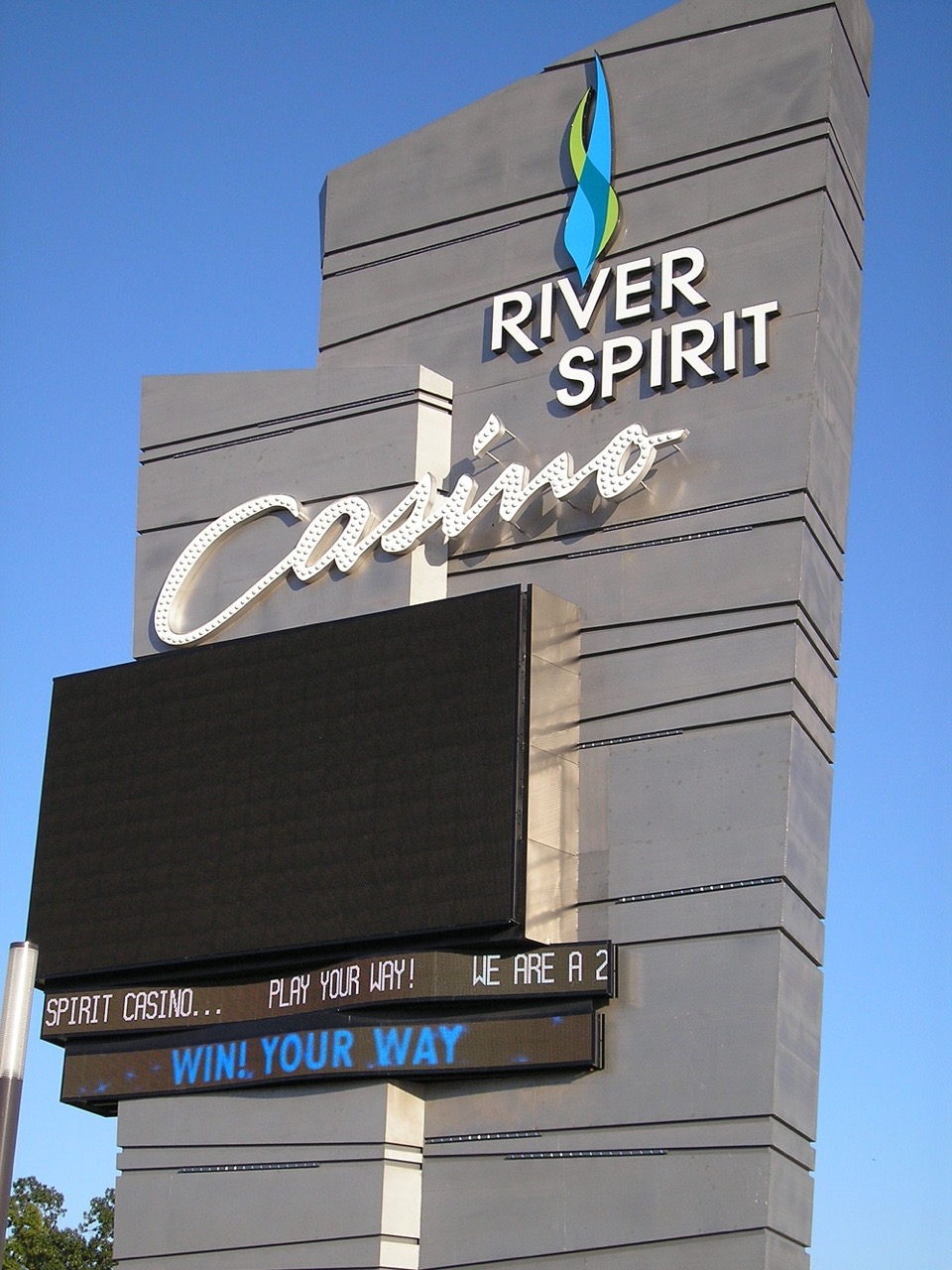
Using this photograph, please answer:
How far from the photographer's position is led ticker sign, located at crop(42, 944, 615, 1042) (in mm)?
22047

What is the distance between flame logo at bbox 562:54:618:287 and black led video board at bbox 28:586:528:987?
568 centimetres

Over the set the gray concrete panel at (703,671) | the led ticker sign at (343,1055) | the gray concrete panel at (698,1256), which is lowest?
the gray concrete panel at (698,1256)

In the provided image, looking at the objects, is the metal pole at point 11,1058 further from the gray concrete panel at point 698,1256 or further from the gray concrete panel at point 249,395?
the gray concrete panel at point 249,395

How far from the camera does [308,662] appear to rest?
2472 centimetres

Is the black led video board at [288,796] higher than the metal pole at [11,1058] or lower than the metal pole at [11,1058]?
higher

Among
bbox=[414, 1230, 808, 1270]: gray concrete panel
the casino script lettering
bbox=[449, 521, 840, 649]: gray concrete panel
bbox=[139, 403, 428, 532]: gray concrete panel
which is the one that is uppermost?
bbox=[139, 403, 428, 532]: gray concrete panel

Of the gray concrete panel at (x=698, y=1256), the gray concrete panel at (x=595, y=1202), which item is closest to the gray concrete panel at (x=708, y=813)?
the gray concrete panel at (x=595, y=1202)

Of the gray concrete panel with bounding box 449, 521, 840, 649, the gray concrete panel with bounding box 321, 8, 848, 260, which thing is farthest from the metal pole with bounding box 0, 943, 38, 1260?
the gray concrete panel with bounding box 321, 8, 848, 260

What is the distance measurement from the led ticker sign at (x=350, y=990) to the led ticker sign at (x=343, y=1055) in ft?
0.94

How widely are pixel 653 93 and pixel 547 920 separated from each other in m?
11.6

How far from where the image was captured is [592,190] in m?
26.3

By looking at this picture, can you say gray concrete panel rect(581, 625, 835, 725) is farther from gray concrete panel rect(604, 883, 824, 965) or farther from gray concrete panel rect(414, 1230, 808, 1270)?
gray concrete panel rect(414, 1230, 808, 1270)

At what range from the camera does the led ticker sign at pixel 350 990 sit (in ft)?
72.3

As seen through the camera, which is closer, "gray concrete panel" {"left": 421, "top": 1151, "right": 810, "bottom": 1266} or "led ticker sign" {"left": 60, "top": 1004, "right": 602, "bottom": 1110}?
"gray concrete panel" {"left": 421, "top": 1151, "right": 810, "bottom": 1266}
